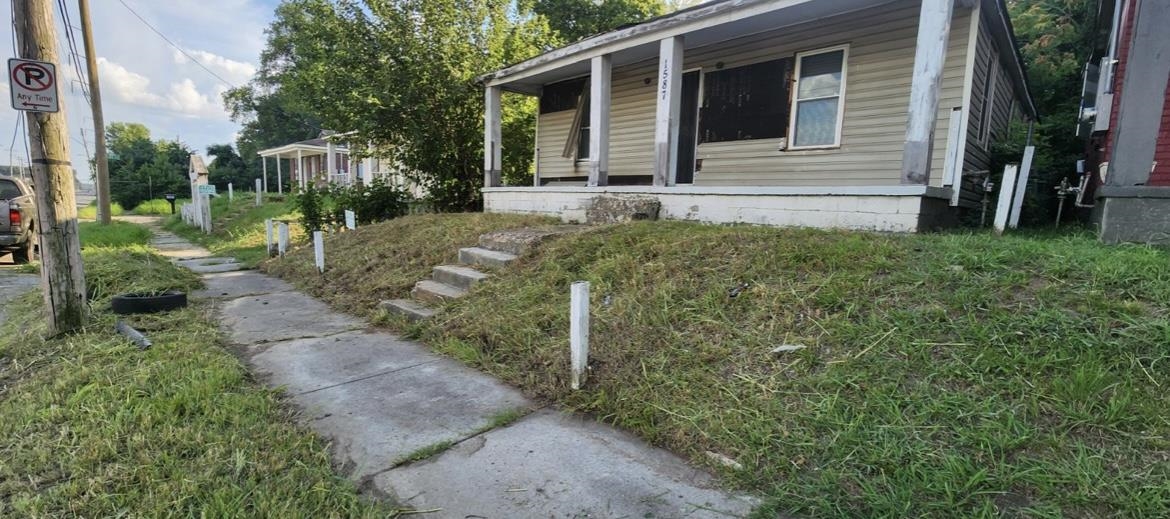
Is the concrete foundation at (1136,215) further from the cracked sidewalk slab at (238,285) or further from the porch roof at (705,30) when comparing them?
the cracked sidewalk slab at (238,285)

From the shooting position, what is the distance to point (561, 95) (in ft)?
34.0

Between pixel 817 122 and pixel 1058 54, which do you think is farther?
pixel 1058 54

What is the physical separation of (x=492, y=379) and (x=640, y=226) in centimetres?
252

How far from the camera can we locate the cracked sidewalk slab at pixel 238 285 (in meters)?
6.23

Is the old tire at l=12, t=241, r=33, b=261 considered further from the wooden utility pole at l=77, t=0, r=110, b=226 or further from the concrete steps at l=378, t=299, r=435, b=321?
the concrete steps at l=378, t=299, r=435, b=321

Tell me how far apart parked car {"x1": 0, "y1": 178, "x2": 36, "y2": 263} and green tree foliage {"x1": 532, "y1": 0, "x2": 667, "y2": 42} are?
14.3m

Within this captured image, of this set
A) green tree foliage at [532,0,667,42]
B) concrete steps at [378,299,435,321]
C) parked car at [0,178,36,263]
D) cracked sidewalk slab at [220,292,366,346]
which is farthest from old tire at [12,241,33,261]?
green tree foliage at [532,0,667,42]

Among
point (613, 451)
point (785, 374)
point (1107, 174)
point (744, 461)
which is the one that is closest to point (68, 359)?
point (613, 451)

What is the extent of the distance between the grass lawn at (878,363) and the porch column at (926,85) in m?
1.13

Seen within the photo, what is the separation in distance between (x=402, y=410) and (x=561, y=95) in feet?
27.9

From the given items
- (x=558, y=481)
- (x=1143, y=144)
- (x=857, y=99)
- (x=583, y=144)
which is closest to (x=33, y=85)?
(x=558, y=481)

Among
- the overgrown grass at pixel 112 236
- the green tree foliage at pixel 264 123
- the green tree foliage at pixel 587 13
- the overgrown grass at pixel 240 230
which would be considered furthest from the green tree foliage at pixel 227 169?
the green tree foliage at pixel 587 13

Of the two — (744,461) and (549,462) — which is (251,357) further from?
(744,461)

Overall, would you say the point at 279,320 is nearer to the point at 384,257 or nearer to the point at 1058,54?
the point at 384,257
